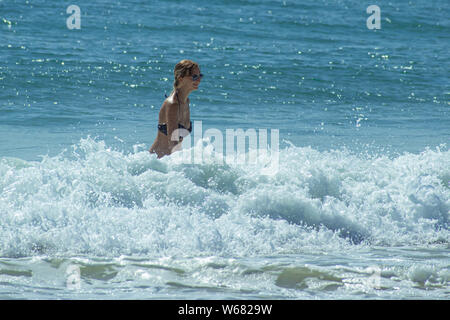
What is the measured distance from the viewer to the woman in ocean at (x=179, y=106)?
257 inches

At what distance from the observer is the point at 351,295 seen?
4.70m

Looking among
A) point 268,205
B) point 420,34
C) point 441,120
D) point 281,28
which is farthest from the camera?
point 420,34

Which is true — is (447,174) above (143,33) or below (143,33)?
below

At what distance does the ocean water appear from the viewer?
499 cm

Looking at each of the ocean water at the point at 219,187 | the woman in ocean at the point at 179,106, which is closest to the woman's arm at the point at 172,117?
the woman in ocean at the point at 179,106

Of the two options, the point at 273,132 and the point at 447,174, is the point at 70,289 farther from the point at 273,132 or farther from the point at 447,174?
the point at 273,132

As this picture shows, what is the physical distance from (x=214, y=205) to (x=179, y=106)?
1008 mm

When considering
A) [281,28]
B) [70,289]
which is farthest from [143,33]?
[70,289]

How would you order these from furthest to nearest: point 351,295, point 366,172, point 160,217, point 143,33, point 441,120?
1. point 143,33
2. point 441,120
3. point 366,172
4. point 160,217
5. point 351,295

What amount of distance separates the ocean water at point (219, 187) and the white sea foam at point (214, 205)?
16mm

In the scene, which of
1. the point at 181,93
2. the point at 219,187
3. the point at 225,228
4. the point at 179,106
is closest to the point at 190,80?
the point at 181,93

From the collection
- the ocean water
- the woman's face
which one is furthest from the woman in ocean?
the ocean water
